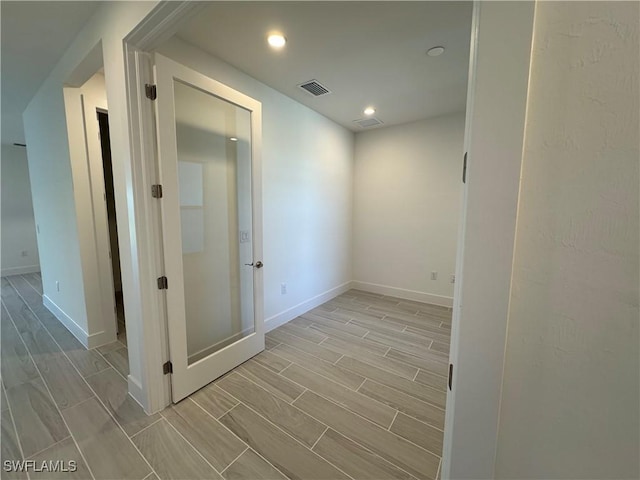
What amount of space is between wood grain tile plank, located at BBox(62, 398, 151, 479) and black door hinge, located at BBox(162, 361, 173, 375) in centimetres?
38

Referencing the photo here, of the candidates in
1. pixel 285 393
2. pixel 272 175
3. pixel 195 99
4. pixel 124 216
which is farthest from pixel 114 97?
pixel 285 393

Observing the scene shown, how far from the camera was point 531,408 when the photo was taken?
58cm

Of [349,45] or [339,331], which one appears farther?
[339,331]

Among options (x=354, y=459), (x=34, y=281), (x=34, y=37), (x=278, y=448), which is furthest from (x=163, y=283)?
(x=34, y=281)

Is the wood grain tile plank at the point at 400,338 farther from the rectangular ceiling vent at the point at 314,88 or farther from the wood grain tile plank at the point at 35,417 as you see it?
the rectangular ceiling vent at the point at 314,88

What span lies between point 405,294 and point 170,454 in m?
3.43

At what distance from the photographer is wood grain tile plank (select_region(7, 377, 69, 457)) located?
1531 millimetres

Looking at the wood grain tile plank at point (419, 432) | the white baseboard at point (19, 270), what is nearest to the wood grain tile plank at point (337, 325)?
the wood grain tile plank at point (419, 432)

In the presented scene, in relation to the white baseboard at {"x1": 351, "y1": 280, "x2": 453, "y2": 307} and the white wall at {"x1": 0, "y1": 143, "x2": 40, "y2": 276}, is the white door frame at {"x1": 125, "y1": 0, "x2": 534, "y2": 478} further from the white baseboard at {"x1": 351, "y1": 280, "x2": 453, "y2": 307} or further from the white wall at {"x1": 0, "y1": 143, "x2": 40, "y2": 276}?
the white wall at {"x1": 0, "y1": 143, "x2": 40, "y2": 276}

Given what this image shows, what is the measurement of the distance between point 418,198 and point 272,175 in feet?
7.32

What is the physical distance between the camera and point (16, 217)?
534cm

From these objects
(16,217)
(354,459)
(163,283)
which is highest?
(16,217)

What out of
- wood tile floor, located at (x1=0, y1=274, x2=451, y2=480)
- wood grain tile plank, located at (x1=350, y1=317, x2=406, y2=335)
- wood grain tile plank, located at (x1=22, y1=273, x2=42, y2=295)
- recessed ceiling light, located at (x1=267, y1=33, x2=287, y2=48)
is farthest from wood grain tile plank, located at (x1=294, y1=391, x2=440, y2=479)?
wood grain tile plank, located at (x1=22, y1=273, x2=42, y2=295)

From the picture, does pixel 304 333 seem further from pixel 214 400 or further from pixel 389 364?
pixel 214 400
